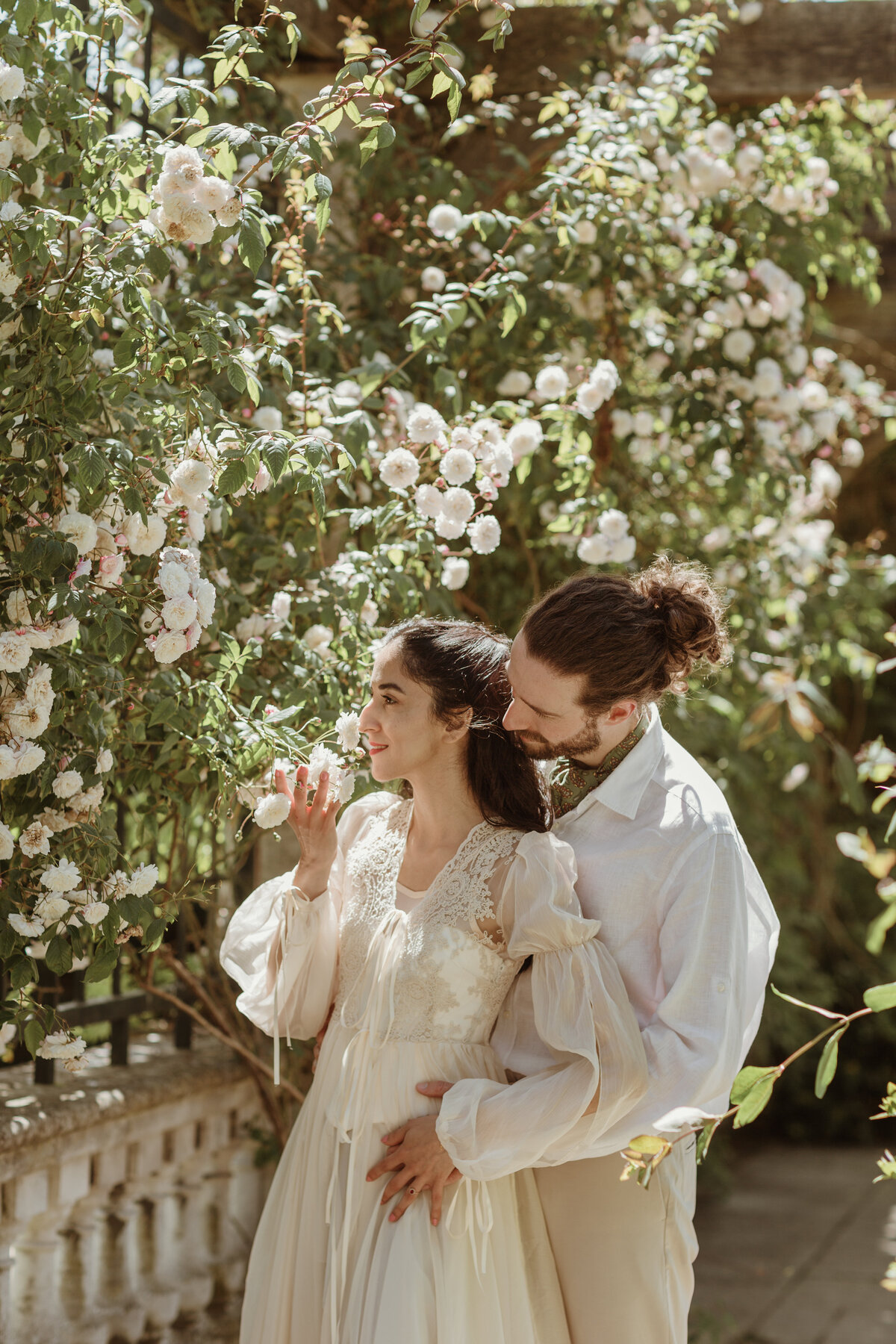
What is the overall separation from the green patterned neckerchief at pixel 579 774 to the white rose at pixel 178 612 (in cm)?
55

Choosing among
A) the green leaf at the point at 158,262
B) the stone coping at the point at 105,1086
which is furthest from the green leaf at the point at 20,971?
the green leaf at the point at 158,262

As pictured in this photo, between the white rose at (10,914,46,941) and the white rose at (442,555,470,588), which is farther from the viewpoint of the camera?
the white rose at (442,555,470,588)

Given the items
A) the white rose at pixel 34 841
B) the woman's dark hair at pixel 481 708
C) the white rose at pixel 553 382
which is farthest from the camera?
the white rose at pixel 553 382

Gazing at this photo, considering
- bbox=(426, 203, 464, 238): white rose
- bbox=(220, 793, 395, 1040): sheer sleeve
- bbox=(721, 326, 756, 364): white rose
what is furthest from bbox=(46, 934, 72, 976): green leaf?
bbox=(721, 326, 756, 364): white rose

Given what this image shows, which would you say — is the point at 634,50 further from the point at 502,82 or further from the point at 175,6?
the point at 175,6

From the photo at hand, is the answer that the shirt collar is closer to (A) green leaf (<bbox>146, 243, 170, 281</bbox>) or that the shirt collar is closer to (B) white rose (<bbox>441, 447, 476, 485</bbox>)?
(B) white rose (<bbox>441, 447, 476, 485</bbox>)

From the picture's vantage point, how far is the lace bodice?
1689mm

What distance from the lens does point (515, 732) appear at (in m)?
1.78

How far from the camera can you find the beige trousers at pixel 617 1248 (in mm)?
1675

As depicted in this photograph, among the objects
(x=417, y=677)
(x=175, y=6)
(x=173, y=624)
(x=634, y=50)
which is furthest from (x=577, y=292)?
(x=173, y=624)

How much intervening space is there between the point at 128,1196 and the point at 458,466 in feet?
4.83

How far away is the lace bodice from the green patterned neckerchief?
0.12m

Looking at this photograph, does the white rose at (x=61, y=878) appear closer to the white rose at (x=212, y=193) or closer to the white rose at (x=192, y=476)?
the white rose at (x=192, y=476)

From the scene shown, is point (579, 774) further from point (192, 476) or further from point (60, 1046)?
point (60, 1046)
